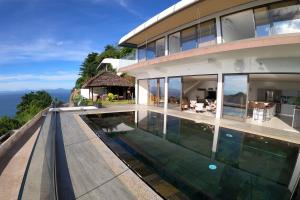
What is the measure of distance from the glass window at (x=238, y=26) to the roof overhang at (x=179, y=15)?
73 centimetres

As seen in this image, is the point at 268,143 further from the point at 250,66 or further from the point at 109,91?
the point at 109,91

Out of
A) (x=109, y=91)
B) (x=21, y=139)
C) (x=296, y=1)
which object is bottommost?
(x=21, y=139)

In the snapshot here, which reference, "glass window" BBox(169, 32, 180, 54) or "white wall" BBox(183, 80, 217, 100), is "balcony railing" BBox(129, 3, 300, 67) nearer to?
"glass window" BBox(169, 32, 180, 54)

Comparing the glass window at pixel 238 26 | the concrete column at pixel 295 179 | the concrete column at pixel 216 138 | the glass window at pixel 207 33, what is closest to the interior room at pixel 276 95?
the glass window at pixel 238 26

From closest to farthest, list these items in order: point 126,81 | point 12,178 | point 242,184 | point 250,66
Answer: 1. point 242,184
2. point 12,178
3. point 250,66
4. point 126,81

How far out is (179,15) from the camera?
12812 millimetres

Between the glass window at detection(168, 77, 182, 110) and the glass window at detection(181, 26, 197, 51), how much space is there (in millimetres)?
2699

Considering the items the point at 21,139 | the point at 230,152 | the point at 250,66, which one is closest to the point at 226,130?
the point at 230,152

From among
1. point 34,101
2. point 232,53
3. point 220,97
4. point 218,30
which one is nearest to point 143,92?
point 220,97

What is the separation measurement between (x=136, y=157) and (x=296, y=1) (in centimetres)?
1076

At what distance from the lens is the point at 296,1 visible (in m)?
9.36

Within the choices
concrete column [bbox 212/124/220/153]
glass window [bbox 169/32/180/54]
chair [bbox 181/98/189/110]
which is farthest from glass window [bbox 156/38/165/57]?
concrete column [bbox 212/124/220/153]

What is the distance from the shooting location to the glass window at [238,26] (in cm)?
1097

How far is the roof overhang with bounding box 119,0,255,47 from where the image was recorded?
430 inches
